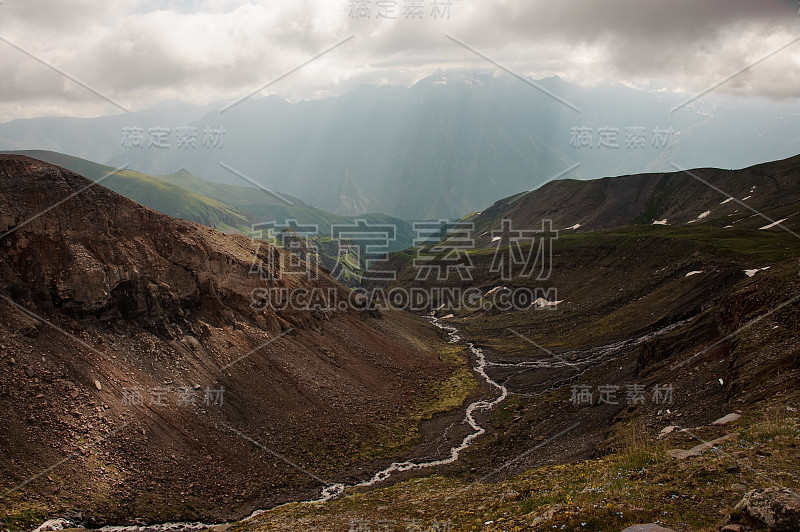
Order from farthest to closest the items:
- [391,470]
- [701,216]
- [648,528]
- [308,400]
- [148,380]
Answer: [701,216] < [308,400] < [391,470] < [148,380] < [648,528]

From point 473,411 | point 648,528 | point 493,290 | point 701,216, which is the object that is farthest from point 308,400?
point 701,216

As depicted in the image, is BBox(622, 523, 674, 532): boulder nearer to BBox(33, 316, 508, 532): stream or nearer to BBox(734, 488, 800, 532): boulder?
BBox(734, 488, 800, 532): boulder

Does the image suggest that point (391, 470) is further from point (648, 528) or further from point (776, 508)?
point (776, 508)

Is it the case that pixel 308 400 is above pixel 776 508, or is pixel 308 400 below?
below

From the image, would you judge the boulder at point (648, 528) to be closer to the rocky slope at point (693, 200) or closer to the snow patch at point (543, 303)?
the snow patch at point (543, 303)

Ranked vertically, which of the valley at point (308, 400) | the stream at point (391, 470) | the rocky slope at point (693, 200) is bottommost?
the stream at point (391, 470)

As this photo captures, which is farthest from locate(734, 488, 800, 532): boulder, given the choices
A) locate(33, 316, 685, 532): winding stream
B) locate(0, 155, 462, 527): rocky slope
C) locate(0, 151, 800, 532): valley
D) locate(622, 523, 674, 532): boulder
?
locate(0, 155, 462, 527): rocky slope

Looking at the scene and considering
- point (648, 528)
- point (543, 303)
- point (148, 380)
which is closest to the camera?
point (648, 528)

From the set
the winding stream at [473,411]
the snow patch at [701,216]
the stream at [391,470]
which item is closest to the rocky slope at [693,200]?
the snow patch at [701,216]

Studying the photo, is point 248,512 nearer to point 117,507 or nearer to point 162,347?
point 117,507
